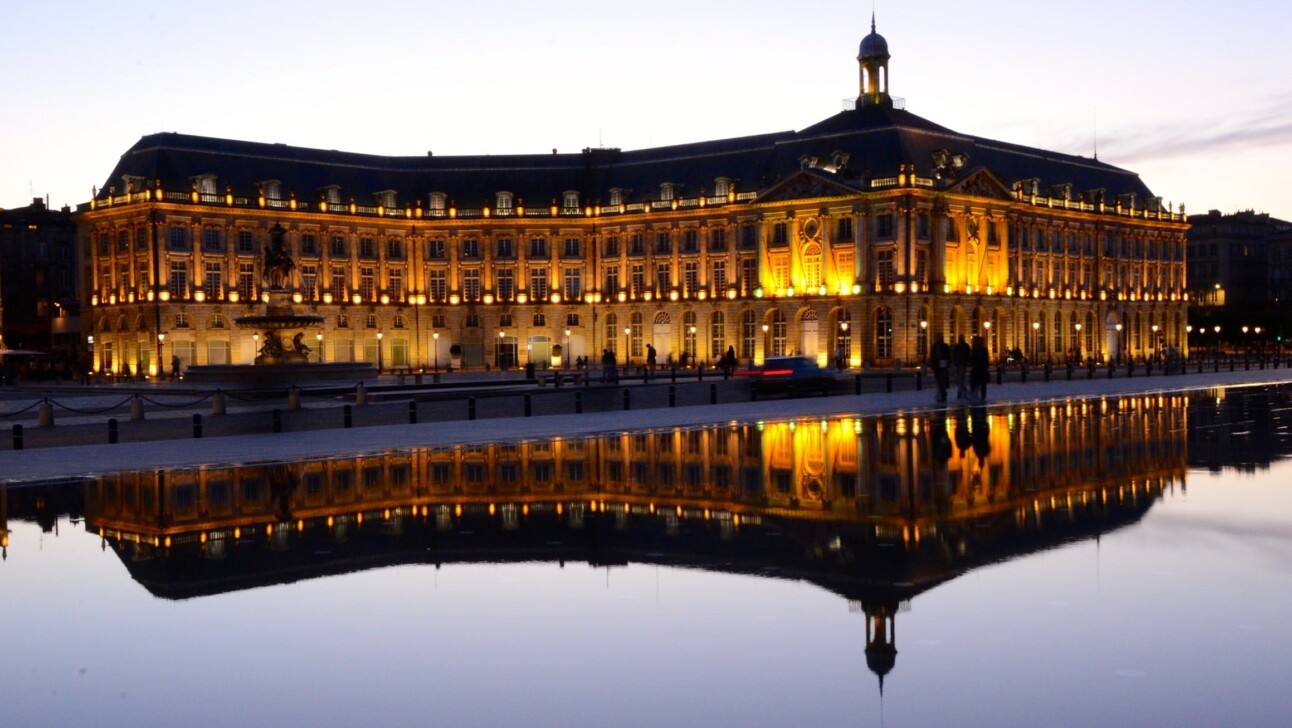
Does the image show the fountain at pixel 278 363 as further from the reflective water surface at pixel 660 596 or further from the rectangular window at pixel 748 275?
the rectangular window at pixel 748 275

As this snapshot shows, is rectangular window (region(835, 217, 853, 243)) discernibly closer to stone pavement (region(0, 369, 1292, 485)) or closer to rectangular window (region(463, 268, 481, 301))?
rectangular window (region(463, 268, 481, 301))

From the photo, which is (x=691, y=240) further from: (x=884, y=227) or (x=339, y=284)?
(x=339, y=284)

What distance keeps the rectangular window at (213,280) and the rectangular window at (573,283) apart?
26.0 m

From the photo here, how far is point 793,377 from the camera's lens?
4706 centimetres

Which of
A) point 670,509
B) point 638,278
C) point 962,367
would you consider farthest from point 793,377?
point 638,278

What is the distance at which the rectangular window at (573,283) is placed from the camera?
10200cm

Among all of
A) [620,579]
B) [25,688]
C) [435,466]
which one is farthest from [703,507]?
[25,688]

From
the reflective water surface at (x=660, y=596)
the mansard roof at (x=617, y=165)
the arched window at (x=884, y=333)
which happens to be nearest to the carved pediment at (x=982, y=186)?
the mansard roof at (x=617, y=165)

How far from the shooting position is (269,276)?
179ft

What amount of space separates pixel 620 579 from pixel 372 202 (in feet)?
299

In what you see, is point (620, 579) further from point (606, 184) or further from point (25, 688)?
point (606, 184)

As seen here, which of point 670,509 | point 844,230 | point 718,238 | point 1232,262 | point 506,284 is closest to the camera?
point 670,509

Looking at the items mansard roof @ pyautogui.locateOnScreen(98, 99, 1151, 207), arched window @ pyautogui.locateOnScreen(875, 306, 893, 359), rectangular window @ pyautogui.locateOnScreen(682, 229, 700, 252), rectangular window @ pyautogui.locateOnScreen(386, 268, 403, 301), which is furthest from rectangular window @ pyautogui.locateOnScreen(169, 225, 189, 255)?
arched window @ pyautogui.locateOnScreen(875, 306, 893, 359)

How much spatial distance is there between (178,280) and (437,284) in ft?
65.7
